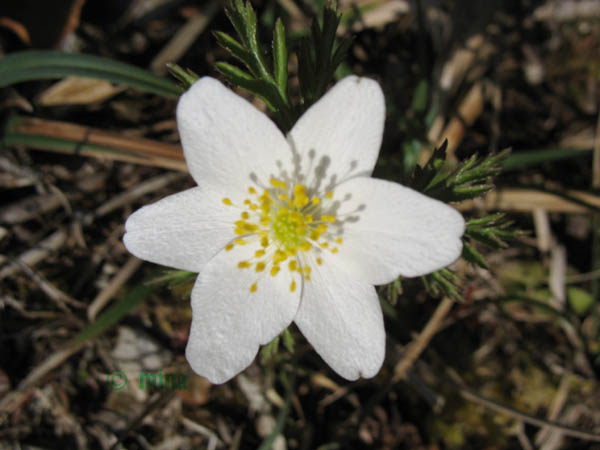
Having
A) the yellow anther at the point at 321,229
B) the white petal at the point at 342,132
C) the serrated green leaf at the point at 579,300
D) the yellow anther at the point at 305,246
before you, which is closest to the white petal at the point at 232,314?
the yellow anther at the point at 305,246

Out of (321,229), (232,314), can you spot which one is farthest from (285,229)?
(232,314)

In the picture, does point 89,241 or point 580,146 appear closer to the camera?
point 89,241

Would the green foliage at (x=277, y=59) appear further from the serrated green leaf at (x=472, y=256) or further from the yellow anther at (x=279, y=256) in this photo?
the serrated green leaf at (x=472, y=256)

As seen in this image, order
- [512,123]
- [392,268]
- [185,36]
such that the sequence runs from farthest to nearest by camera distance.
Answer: [512,123] → [185,36] → [392,268]

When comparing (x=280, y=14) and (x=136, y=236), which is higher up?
(x=280, y=14)

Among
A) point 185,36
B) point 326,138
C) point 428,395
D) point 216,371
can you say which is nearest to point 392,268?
point 326,138

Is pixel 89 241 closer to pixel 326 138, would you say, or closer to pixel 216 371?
pixel 216 371
